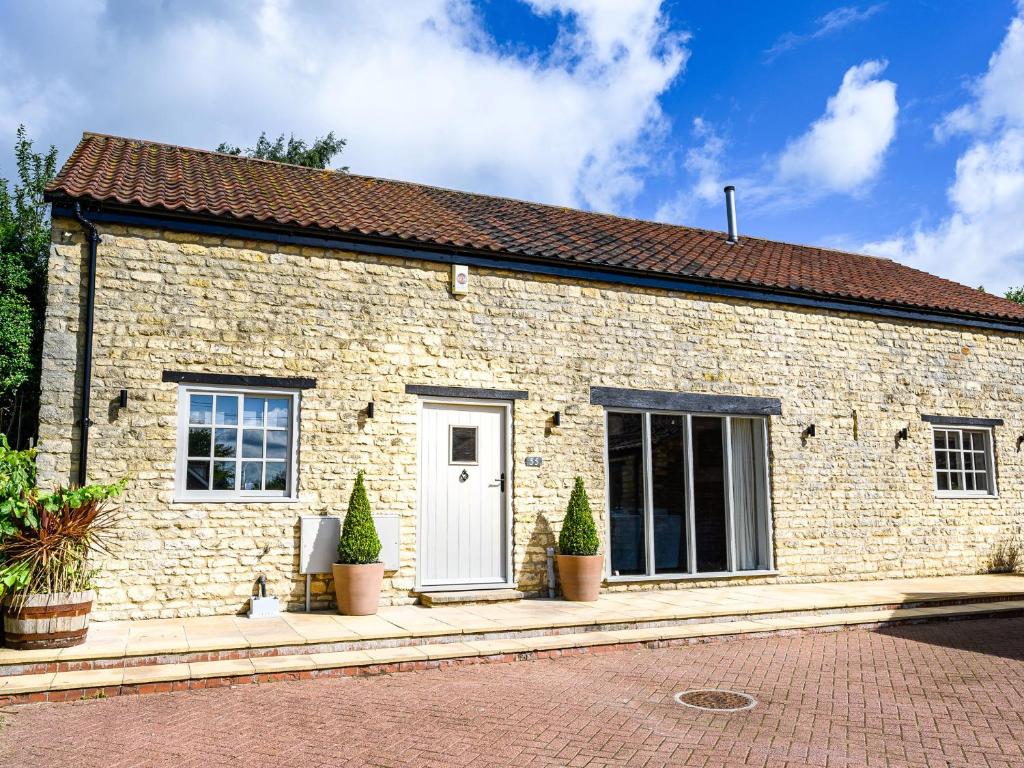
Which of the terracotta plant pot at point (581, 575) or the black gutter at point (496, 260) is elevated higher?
the black gutter at point (496, 260)

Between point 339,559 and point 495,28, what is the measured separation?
24.5 ft

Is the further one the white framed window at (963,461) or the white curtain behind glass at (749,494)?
the white framed window at (963,461)

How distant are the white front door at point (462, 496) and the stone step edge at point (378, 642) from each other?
1884 mm

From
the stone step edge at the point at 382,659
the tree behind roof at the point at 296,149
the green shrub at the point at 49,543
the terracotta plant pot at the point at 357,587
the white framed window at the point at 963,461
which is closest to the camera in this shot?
the stone step edge at the point at 382,659

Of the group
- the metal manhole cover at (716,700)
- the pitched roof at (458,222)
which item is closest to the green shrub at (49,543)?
the pitched roof at (458,222)

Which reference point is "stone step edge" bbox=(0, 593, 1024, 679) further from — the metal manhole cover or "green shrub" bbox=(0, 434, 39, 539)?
the metal manhole cover

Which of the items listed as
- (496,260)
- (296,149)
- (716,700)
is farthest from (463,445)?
(296,149)

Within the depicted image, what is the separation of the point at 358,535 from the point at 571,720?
3.76 metres

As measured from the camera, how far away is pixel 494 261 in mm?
10039

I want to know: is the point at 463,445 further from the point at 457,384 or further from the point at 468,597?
the point at 468,597

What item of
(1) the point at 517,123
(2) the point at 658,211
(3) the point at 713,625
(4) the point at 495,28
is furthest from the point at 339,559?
(2) the point at 658,211

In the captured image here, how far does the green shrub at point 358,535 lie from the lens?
830 cm

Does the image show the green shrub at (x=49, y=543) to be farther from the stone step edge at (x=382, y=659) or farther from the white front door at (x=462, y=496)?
the white front door at (x=462, y=496)

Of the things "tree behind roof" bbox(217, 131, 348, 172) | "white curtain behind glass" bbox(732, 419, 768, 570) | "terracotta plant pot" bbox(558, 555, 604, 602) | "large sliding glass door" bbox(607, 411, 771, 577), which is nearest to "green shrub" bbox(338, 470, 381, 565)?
"terracotta plant pot" bbox(558, 555, 604, 602)
